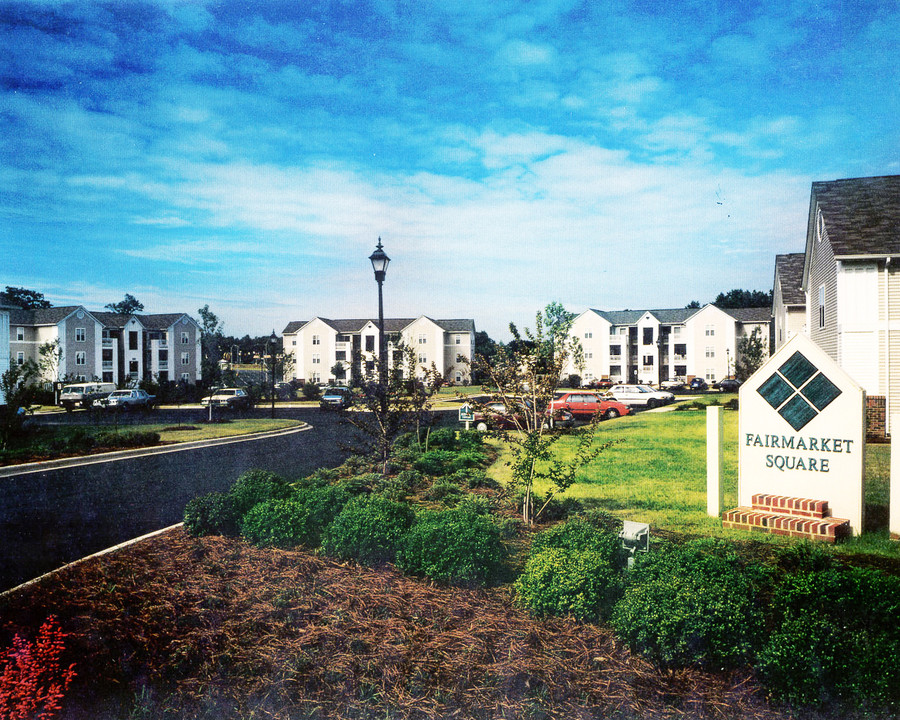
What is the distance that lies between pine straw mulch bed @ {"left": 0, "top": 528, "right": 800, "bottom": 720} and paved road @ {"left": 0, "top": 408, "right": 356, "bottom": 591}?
94.9 inches

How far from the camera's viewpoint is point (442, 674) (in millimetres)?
4090

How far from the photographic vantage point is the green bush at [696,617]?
396 centimetres

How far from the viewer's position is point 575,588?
15.3ft

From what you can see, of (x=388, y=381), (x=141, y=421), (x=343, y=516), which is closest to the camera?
(x=343, y=516)

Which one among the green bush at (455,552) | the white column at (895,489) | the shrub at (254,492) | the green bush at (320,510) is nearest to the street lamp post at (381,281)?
the shrub at (254,492)

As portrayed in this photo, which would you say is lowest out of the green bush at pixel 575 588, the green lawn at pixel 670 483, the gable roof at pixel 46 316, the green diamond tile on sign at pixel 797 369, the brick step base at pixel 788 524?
the green lawn at pixel 670 483

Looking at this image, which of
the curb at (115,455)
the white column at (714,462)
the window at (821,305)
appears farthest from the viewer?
the window at (821,305)

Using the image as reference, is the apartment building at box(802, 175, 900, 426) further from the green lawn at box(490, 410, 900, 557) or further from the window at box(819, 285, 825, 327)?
the green lawn at box(490, 410, 900, 557)

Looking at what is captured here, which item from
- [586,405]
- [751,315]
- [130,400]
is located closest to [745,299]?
[751,315]

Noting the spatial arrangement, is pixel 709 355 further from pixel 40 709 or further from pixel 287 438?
pixel 40 709

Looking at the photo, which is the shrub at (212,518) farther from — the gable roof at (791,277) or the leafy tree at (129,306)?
the gable roof at (791,277)

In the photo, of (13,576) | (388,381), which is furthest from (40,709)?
(388,381)

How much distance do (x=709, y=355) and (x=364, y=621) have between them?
5491 centimetres

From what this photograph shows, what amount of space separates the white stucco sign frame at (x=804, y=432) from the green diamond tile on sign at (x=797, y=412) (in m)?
0.01
